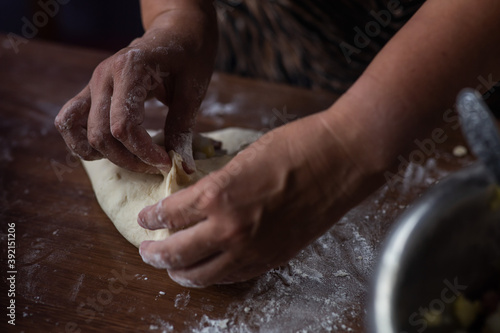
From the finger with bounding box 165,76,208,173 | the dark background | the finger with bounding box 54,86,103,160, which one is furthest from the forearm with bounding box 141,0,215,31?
the dark background

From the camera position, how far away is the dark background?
2.89 metres

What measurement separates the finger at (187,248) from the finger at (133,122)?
0.27 metres

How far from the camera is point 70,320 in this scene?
0.96 metres

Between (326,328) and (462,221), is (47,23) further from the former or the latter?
(462,221)

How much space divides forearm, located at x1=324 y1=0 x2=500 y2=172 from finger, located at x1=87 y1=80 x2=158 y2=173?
52 centimetres

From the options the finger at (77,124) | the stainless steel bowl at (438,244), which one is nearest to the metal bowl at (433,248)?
the stainless steel bowl at (438,244)

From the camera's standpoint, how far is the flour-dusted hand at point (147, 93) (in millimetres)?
1050

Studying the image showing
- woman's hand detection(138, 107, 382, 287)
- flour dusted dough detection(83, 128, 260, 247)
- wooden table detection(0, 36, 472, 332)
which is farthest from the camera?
flour dusted dough detection(83, 128, 260, 247)

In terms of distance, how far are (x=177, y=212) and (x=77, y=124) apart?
0.46m

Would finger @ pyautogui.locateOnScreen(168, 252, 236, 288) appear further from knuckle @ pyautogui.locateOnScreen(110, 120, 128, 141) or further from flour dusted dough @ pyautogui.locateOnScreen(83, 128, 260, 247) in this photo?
knuckle @ pyautogui.locateOnScreen(110, 120, 128, 141)

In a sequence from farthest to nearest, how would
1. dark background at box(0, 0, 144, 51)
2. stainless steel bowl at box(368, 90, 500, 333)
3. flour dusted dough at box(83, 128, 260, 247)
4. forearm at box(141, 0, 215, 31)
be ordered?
dark background at box(0, 0, 144, 51)
forearm at box(141, 0, 215, 31)
flour dusted dough at box(83, 128, 260, 247)
stainless steel bowl at box(368, 90, 500, 333)

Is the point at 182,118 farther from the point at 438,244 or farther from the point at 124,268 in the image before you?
the point at 438,244

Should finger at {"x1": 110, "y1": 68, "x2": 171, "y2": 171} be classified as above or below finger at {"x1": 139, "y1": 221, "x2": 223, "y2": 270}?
below

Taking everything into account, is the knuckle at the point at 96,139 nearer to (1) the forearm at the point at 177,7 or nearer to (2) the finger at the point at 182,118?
(2) the finger at the point at 182,118
